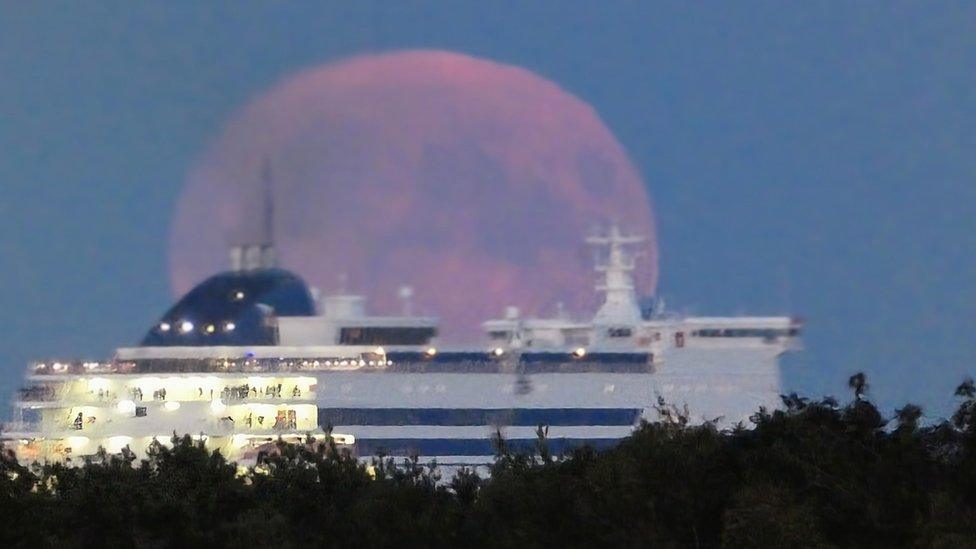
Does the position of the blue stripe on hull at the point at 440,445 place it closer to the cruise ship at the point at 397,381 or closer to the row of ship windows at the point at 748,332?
the cruise ship at the point at 397,381

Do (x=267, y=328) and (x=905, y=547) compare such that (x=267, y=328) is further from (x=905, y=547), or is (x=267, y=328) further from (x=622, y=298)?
(x=905, y=547)

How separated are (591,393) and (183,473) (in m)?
17.6

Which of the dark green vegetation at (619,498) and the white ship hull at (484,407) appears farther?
the white ship hull at (484,407)

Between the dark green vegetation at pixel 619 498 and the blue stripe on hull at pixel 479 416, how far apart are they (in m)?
16.0

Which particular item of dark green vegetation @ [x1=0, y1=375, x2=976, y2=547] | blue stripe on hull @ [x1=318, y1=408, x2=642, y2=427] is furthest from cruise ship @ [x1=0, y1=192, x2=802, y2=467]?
dark green vegetation @ [x1=0, y1=375, x2=976, y2=547]

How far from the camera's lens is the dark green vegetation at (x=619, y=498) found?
920 inches

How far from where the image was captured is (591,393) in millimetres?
44906

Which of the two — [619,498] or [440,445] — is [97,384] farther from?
[619,498]

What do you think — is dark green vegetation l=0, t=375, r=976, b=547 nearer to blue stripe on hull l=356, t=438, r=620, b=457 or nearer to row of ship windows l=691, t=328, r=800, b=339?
blue stripe on hull l=356, t=438, r=620, b=457

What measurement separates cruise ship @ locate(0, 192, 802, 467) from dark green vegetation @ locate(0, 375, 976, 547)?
15.9 meters

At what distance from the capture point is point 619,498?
24016 mm

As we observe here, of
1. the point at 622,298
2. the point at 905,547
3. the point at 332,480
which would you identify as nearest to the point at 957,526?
the point at 905,547

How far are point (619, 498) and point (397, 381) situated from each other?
21409mm

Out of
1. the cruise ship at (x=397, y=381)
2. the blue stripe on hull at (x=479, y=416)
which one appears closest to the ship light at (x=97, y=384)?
the cruise ship at (x=397, y=381)
